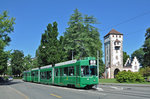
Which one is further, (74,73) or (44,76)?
(44,76)

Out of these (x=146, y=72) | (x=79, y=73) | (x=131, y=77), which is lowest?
(x=131, y=77)

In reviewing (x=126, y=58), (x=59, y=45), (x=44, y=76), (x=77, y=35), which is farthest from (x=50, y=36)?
(x=126, y=58)

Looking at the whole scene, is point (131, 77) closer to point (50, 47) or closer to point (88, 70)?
point (88, 70)

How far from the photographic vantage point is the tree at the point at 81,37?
4584cm

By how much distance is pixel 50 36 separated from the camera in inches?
2231

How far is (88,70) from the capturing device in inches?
782

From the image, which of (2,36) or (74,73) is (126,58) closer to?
(2,36)

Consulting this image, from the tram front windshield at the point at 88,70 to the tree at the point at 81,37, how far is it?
962 inches

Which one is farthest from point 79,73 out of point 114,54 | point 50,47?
point 114,54

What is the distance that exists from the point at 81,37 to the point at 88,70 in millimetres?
27345

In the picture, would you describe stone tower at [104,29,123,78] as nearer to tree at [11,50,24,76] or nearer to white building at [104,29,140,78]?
Result: white building at [104,29,140,78]

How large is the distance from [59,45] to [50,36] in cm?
388

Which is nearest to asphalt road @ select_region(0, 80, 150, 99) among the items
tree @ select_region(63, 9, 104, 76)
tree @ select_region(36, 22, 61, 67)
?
tree @ select_region(63, 9, 104, 76)

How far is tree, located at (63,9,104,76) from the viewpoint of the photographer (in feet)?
150
